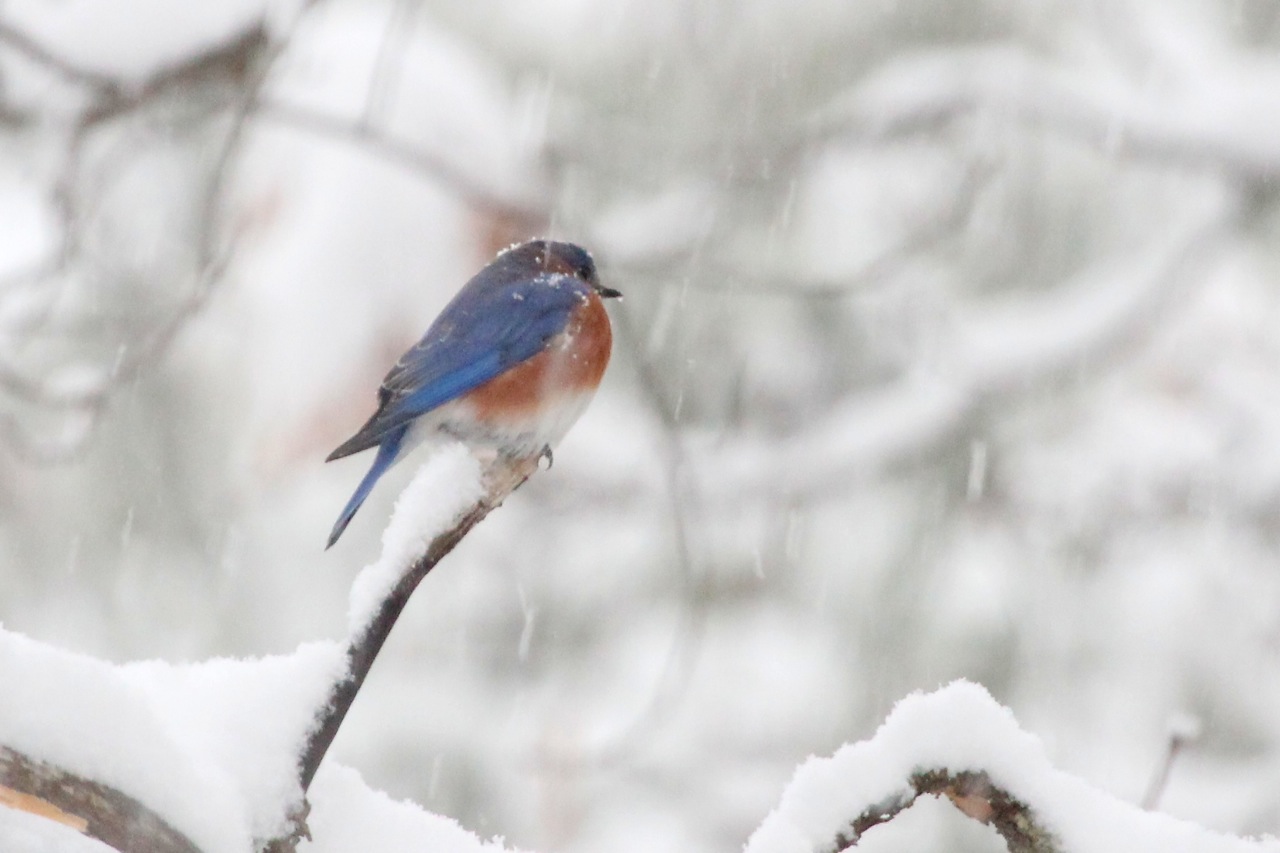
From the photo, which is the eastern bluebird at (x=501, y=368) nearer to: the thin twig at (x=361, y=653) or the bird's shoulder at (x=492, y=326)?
the bird's shoulder at (x=492, y=326)

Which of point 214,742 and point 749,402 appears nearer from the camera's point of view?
point 214,742

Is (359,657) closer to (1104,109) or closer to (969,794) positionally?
(969,794)

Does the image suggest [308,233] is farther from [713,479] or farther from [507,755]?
[507,755]

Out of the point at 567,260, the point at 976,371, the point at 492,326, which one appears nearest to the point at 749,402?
the point at 976,371

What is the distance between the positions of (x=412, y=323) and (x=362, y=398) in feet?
0.90

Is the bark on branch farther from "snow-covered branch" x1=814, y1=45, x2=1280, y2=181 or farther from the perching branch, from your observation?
"snow-covered branch" x1=814, y1=45, x2=1280, y2=181

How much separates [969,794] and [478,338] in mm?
1916

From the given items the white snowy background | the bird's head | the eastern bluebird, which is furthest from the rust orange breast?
the white snowy background

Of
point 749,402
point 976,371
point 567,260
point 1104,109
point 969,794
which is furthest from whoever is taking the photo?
point 749,402

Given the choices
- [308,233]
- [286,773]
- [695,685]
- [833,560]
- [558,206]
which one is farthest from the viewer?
[695,685]

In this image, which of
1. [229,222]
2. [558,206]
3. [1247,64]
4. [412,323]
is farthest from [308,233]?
[1247,64]

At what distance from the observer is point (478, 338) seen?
2865mm

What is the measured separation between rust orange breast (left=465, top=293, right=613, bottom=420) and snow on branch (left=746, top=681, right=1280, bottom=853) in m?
1.72

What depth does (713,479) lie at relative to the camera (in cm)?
509
